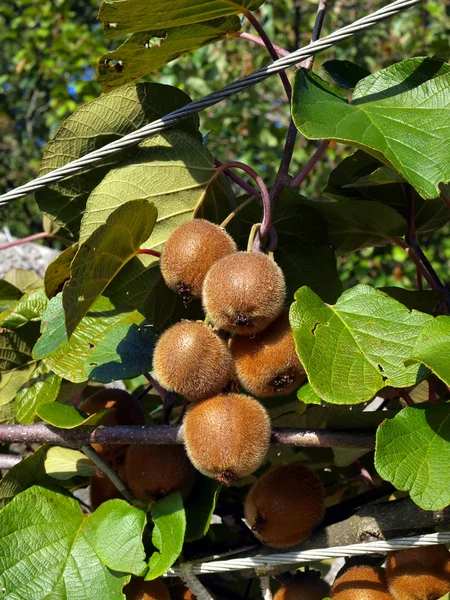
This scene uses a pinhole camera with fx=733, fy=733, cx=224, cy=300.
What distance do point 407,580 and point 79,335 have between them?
17.6 inches

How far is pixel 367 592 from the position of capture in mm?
753

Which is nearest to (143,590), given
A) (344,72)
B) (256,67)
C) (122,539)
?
(122,539)

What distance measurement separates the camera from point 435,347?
64 centimetres

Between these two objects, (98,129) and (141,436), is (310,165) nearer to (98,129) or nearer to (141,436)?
(98,129)

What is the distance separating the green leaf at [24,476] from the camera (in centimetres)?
84

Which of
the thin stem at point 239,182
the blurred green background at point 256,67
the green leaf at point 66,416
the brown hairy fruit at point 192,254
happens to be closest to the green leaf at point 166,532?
the green leaf at point 66,416

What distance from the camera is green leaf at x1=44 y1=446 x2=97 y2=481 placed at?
0.92 meters

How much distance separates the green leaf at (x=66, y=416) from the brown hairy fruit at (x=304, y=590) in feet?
0.99

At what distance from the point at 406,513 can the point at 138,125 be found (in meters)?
0.51

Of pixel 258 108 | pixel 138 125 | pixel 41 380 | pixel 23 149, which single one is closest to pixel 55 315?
pixel 41 380

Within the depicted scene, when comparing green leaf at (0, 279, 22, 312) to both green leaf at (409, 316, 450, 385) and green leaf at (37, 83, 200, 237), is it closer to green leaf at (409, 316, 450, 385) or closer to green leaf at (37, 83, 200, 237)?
green leaf at (37, 83, 200, 237)

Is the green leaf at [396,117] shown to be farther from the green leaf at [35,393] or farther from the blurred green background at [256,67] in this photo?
the blurred green background at [256,67]

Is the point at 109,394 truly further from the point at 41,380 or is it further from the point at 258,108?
the point at 258,108

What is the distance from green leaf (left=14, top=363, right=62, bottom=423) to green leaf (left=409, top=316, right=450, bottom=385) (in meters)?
0.43
